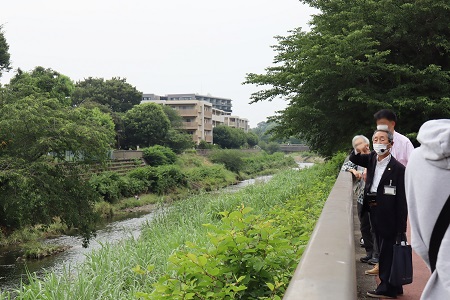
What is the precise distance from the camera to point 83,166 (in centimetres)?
1891

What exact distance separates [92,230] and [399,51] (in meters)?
12.6

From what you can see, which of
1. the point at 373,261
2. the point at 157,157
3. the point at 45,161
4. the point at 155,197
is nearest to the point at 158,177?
the point at 155,197

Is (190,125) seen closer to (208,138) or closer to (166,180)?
(208,138)

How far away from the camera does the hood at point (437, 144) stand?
154 cm

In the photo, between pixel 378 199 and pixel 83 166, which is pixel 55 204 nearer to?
pixel 83 166

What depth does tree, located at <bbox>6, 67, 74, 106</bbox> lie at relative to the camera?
19266 millimetres

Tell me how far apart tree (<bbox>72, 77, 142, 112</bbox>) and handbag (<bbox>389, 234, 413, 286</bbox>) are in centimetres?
5869

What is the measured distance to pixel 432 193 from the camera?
1555 mm

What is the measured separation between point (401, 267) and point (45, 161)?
15.8 meters

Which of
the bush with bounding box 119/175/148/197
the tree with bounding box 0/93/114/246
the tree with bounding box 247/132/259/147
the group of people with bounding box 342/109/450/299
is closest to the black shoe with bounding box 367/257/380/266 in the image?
the group of people with bounding box 342/109/450/299

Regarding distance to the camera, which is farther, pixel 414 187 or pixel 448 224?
pixel 414 187

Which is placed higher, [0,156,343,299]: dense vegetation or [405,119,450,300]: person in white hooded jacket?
[405,119,450,300]: person in white hooded jacket

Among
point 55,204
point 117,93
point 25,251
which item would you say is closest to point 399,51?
point 55,204

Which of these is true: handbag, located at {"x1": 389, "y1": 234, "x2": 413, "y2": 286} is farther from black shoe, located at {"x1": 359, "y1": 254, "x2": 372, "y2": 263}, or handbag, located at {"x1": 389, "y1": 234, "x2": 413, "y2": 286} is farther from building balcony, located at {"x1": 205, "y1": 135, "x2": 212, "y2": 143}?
building balcony, located at {"x1": 205, "y1": 135, "x2": 212, "y2": 143}
